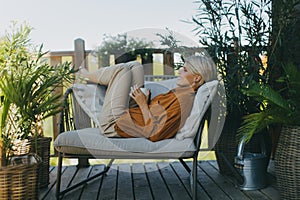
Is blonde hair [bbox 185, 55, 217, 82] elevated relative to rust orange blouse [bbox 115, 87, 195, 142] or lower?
elevated

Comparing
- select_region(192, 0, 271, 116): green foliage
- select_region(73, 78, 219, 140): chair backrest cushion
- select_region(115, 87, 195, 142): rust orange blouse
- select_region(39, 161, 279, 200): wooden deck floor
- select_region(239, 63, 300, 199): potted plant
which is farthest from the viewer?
select_region(192, 0, 271, 116): green foliage

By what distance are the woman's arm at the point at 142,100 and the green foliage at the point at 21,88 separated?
546 millimetres

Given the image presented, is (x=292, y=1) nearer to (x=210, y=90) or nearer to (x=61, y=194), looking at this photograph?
(x=210, y=90)

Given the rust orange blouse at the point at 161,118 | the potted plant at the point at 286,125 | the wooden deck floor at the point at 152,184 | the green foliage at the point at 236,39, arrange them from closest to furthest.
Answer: the potted plant at the point at 286,125
the rust orange blouse at the point at 161,118
the wooden deck floor at the point at 152,184
the green foliage at the point at 236,39

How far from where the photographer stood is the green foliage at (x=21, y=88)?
2.46 meters

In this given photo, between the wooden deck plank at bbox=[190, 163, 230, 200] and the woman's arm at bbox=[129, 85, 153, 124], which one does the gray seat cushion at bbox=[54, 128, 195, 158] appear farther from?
the wooden deck plank at bbox=[190, 163, 230, 200]

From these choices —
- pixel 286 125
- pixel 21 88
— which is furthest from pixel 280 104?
pixel 21 88

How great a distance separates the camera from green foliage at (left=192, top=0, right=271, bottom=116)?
109 inches

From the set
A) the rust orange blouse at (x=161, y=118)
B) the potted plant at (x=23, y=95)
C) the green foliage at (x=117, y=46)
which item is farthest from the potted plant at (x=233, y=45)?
the potted plant at (x=23, y=95)

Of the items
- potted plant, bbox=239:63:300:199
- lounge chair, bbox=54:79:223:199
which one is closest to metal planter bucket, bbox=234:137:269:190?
potted plant, bbox=239:63:300:199

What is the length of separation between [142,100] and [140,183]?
28.1 inches

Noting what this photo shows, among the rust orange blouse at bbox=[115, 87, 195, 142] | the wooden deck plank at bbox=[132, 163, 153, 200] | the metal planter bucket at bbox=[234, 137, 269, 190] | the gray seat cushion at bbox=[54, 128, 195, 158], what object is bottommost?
the wooden deck plank at bbox=[132, 163, 153, 200]

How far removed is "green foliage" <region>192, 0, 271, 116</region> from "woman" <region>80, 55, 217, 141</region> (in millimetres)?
192

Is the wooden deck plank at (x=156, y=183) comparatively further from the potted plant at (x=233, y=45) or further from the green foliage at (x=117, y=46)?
the green foliage at (x=117, y=46)
